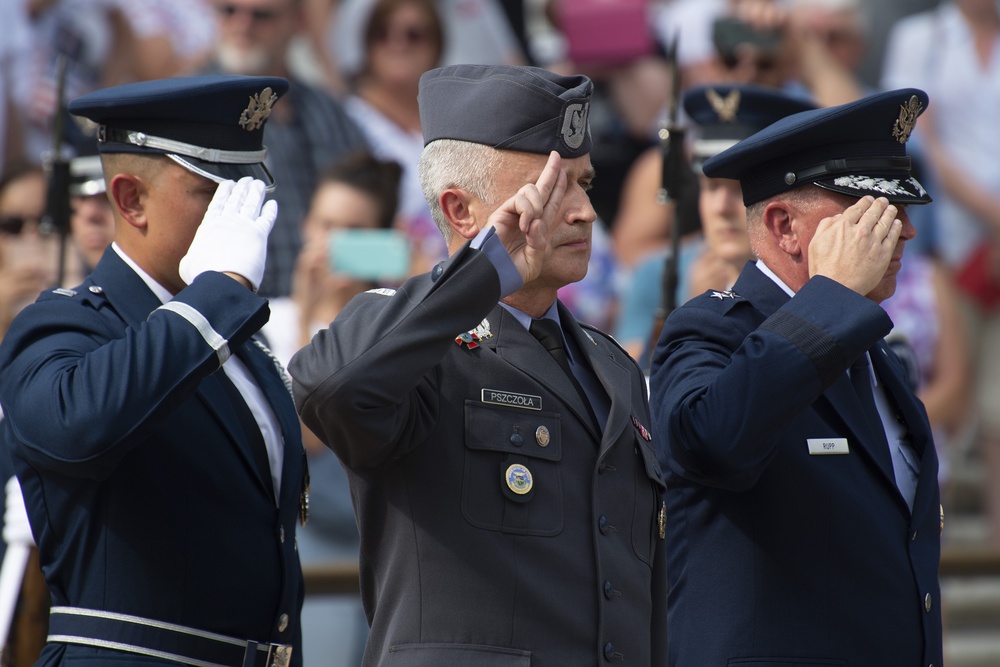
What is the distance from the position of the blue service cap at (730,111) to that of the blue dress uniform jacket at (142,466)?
84.0 inches

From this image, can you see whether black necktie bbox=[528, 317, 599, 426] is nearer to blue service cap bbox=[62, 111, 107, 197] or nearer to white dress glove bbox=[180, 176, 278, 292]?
white dress glove bbox=[180, 176, 278, 292]

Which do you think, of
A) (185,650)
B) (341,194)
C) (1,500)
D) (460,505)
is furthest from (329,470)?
(460,505)

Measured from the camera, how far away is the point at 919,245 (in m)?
6.73

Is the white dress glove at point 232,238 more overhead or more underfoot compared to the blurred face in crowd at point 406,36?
more underfoot

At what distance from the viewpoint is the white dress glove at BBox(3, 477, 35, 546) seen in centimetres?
341

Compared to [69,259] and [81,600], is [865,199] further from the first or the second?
[69,259]

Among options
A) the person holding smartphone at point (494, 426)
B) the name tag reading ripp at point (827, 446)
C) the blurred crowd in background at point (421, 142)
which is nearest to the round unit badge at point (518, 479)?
the person holding smartphone at point (494, 426)

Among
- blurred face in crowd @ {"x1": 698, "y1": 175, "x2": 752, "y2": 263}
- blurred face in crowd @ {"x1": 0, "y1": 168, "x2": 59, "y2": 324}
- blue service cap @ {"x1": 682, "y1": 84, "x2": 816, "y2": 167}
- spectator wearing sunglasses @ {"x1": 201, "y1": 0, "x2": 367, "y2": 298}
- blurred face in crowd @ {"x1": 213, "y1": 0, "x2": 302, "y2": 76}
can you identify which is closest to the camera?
blurred face in crowd @ {"x1": 698, "y1": 175, "x2": 752, "y2": 263}

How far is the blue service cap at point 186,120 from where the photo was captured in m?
3.07

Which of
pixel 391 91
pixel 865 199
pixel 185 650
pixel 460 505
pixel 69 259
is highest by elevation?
pixel 391 91

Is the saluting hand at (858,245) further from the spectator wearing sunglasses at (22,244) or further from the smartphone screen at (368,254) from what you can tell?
the spectator wearing sunglasses at (22,244)

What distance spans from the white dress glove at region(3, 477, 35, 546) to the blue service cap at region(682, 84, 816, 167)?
91.1 inches

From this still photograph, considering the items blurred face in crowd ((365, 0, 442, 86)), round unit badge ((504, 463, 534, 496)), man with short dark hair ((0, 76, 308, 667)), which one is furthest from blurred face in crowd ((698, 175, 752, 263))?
blurred face in crowd ((365, 0, 442, 86))

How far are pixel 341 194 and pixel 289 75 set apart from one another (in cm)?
126
